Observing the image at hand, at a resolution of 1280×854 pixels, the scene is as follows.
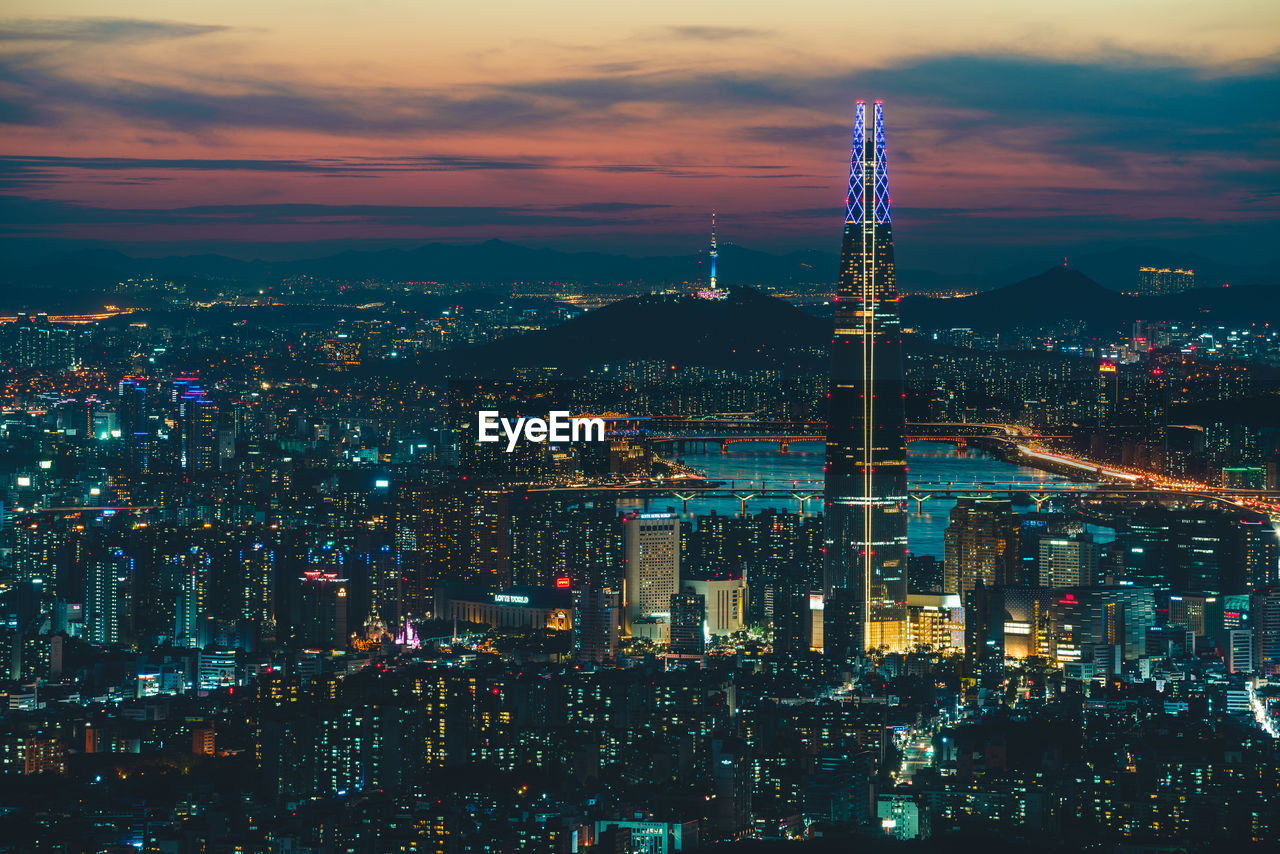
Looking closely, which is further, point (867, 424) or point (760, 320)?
point (760, 320)

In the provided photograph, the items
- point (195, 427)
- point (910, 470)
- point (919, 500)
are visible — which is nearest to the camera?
point (919, 500)

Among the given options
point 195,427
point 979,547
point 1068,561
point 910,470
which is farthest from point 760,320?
point 1068,561

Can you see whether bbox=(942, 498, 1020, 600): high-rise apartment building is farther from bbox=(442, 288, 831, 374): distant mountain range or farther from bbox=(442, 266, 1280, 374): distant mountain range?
bbox=(442, 288, 831, 374): distant mountain range

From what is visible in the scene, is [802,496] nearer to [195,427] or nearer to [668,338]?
[668,338]

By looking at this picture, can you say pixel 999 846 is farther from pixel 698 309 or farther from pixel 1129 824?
pixel 698 309

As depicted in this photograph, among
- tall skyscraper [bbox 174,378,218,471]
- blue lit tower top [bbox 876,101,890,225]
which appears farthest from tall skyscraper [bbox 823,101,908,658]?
tall skyscraper [bbox 174,378,218,471]
